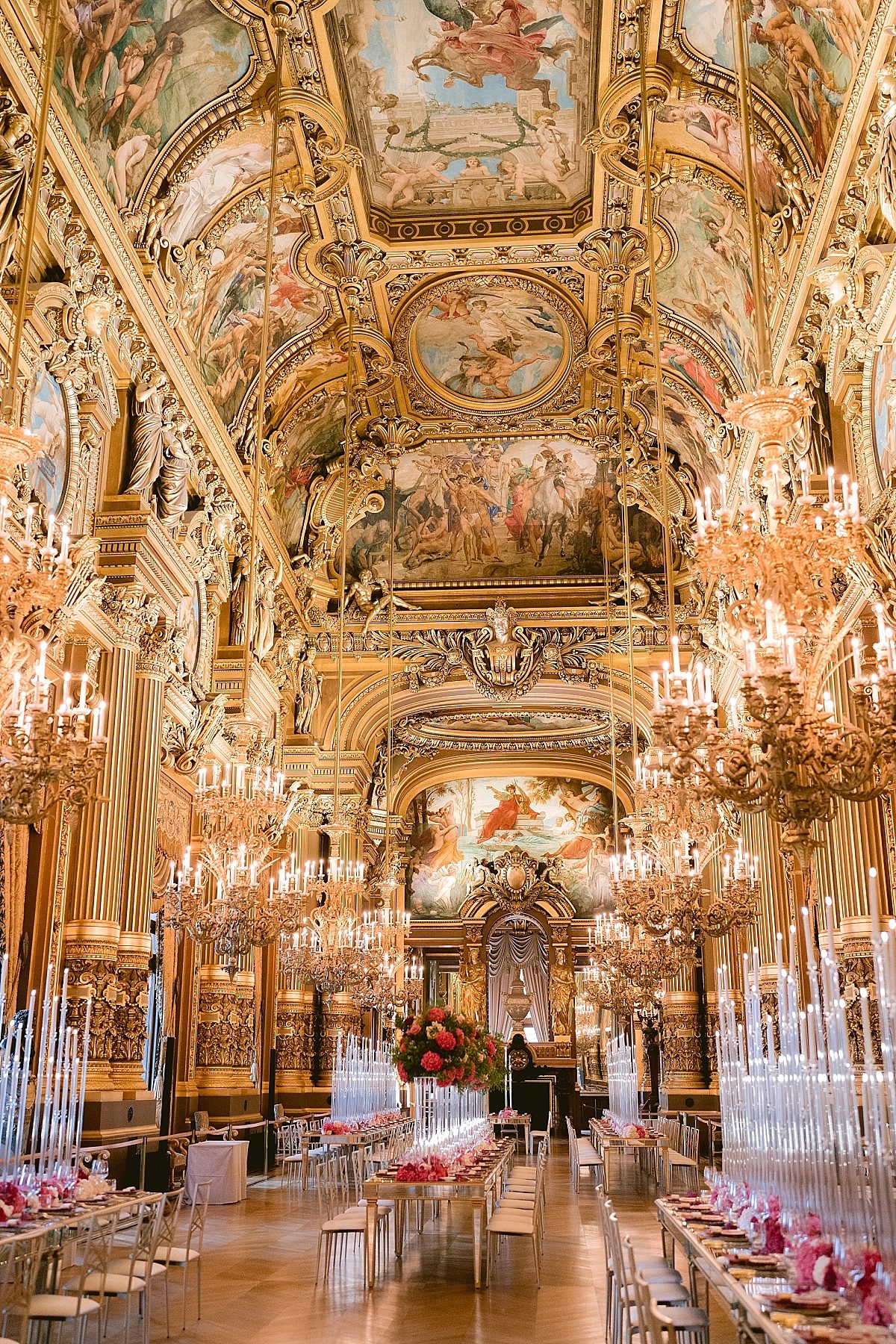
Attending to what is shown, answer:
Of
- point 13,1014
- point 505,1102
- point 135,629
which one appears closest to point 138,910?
point 13,1014

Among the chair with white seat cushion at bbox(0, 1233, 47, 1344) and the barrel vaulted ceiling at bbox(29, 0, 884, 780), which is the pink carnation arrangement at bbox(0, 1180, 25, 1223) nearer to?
the chair with white seat cushion at bbox(0, 1233, 47, 1344)

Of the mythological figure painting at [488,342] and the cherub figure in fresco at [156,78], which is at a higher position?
the mythological figure painting at [488,342]

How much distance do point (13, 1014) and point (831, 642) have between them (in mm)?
6752

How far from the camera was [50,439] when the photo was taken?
403 inches

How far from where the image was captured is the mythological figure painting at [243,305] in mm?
13477

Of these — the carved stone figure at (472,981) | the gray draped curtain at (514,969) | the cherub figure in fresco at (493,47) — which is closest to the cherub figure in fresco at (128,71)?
the cherub figure in fresco at (493,47)

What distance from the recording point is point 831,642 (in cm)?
654

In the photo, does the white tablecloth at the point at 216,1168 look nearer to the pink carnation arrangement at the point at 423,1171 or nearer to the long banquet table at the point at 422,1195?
the long banquet table at the point at 422,1195

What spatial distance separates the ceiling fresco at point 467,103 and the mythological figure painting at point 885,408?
4.52m

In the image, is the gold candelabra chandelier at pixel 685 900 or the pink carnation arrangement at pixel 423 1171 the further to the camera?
the gold candelabra chandelier at pixel 685 900

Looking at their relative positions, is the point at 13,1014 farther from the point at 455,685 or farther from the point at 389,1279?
the point at 455,685

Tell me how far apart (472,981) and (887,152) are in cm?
2467

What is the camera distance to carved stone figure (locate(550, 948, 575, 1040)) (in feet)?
100

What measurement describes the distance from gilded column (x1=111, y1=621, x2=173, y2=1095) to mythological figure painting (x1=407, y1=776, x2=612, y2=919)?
18794 millimetres
